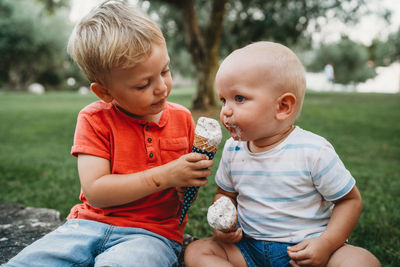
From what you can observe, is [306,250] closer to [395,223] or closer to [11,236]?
[395,223]

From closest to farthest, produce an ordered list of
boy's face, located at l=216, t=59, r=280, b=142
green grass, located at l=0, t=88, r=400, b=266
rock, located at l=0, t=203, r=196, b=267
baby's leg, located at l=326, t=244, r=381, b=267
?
baby's leg, located at l=326, t=244, r=381, b=267 < boy's face, located at l=216, t=59, r=280, b=142 < rock, located at l=0, t=203, r=196, b=267 < green grass, located at l=0, t=88, r=400, b=266

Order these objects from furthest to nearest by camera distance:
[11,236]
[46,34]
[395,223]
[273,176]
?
[46,34] < [395,223] < [11,236] < [273,176]

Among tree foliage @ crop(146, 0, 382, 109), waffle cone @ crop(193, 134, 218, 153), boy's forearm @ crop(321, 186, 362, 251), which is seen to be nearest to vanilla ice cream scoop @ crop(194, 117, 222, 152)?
waffle cone @ crop(193, 134, 218, 153)

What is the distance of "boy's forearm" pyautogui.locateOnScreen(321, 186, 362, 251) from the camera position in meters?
1.59

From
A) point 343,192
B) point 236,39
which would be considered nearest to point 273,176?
point 343,192

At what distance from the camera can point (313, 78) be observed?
→ 40.8 m

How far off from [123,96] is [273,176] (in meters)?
0.87

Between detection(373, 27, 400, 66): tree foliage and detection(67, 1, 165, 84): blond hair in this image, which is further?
detection(373, 27, 400, 66): tree foliage

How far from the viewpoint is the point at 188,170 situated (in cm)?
163

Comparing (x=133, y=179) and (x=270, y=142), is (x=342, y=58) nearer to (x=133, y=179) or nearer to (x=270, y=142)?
(x=270, y=142)

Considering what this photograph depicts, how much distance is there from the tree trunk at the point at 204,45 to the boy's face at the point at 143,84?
29.4ft

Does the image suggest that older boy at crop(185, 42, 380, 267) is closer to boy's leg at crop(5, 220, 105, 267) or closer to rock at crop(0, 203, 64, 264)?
boy's leg at crop(5, 220, 105, 267)

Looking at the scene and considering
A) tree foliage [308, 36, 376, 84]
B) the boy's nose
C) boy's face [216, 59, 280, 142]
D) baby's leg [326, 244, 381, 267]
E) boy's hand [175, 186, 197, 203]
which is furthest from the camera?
tree foliage [308, 36, 376, 84]

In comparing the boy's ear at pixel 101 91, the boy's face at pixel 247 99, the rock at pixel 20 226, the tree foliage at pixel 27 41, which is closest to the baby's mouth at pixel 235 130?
the boy's face at pixel 247 99
